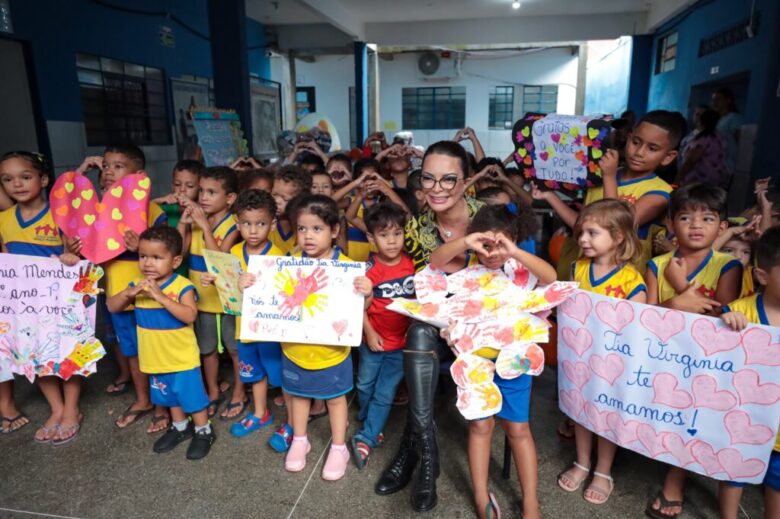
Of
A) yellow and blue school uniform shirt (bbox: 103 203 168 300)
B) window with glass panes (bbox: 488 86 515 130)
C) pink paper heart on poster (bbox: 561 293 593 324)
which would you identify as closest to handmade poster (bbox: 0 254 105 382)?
yellow and blue school uniform shirt (bbox: 103 203 168 300)

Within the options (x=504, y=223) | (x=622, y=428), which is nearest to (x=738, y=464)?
(x=622, y=428)

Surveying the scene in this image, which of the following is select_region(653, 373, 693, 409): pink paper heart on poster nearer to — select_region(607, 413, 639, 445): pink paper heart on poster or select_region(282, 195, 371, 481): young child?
select_region(607, 413, 639, 445): pink paper heart on poster

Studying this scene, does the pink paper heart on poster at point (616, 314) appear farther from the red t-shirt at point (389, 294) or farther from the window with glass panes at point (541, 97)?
the window with glass panes at point (541, 97)

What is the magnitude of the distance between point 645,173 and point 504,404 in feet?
4.39

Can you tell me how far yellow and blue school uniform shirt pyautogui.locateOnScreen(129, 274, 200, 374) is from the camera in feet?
8.04

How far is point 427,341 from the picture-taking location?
6.97 ft

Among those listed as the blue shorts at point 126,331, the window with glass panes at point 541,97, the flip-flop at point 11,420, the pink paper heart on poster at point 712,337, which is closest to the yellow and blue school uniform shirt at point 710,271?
the pink paper heart on poster at point 712,337

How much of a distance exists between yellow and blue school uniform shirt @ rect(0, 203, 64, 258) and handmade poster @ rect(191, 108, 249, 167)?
3.10m

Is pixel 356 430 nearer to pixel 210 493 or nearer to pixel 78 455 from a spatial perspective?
pixel 210 493

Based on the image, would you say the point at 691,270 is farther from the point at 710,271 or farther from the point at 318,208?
the point at 318,208

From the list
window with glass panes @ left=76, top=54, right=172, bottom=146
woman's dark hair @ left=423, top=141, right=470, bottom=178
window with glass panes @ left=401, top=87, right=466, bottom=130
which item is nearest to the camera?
woman's dark hair @ left=423, top=141, right=470, bottom=178

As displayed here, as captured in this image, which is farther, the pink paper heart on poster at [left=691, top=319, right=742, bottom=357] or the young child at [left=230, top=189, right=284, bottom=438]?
the young child at [left=230, top=189, right=284, bottom=438]

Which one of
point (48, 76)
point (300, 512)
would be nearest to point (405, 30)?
point (48, 76)

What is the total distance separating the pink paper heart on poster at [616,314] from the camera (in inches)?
76.5
